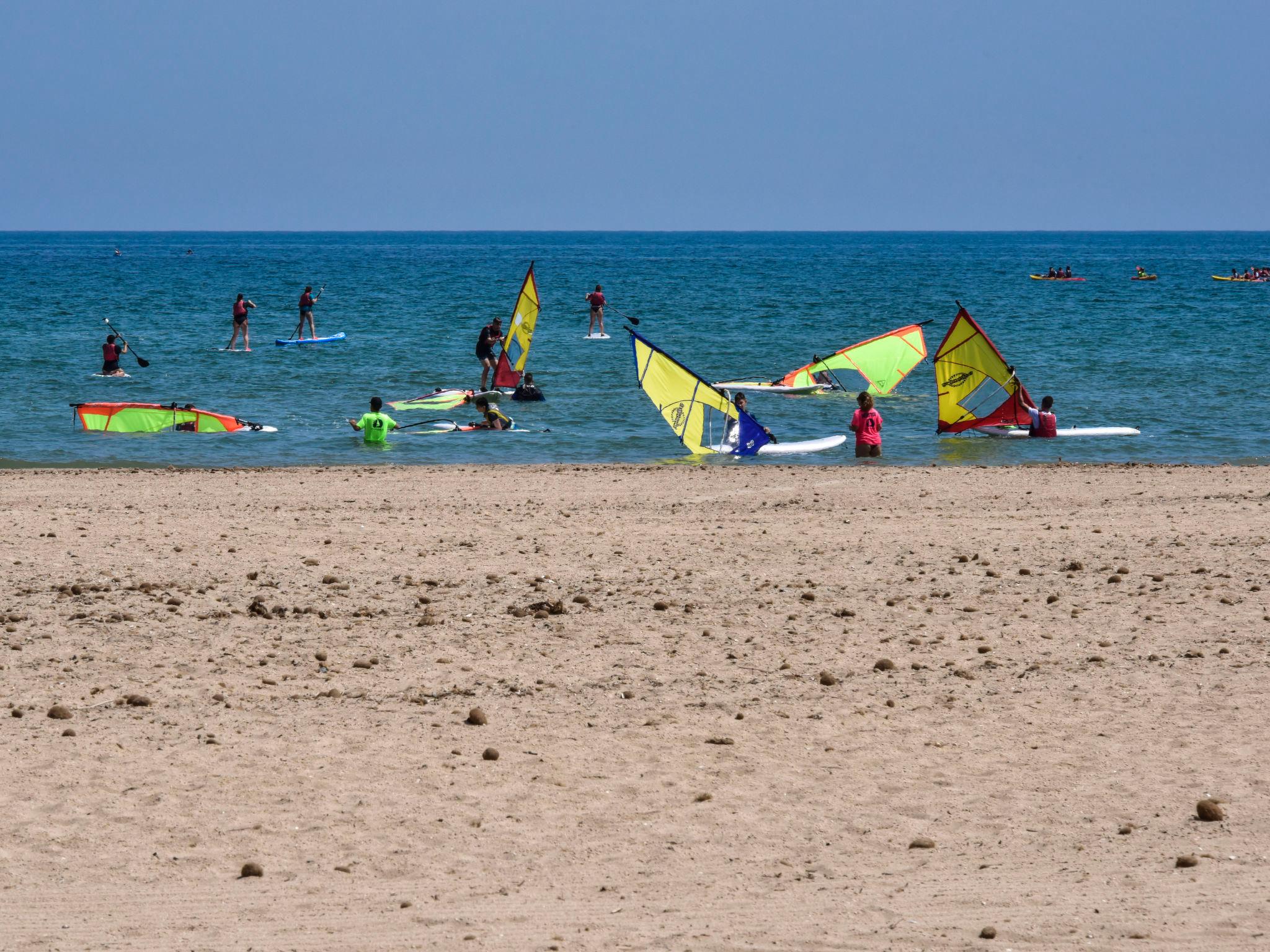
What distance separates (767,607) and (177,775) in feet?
14.6

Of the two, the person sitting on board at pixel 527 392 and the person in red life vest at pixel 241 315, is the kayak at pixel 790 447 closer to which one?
the person sitting on board at pixel 527 392

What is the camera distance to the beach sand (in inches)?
215

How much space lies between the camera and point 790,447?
20.5 metres

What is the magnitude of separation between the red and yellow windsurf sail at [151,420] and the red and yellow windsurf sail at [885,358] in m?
10.9

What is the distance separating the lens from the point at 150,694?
7855 mm

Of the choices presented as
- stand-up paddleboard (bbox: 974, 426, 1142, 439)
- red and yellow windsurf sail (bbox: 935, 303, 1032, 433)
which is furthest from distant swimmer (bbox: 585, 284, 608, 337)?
stand-up paddleboard (bbox: 974, 426, 1142, 439)

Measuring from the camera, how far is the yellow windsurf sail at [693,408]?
1995 cm

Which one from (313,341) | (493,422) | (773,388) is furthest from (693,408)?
(313,341)

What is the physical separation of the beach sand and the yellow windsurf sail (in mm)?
7081

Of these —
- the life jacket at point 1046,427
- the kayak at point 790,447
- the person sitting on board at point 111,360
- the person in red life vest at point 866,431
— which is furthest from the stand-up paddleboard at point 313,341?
the life jacket at point 1046,427

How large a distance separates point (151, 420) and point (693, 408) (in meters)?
8.58

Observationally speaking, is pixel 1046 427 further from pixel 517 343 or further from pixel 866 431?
pixel 517 343

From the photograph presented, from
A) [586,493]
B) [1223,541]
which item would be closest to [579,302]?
[586,493]

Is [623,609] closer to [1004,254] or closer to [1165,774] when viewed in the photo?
[1165,774]
